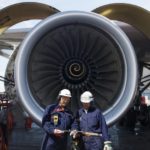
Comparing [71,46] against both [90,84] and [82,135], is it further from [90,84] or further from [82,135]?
[82,135]

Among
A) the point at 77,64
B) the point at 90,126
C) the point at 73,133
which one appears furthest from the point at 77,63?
the point at 73,133

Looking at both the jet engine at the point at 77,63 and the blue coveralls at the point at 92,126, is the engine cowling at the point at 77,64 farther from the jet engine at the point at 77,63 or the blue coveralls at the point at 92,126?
the blue coveralls at the point at 92,126

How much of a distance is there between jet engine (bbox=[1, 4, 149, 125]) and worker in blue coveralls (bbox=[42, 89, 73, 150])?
36.0 inches

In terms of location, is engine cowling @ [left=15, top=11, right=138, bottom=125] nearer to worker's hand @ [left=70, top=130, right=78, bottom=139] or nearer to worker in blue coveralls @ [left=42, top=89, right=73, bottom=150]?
worker in blue coveralls @ [left=42, top=89, right=73, bottom=150]

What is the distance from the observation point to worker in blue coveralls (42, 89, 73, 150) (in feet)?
13.9

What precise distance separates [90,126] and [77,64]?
156 centimetres

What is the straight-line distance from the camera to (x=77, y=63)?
226 inches

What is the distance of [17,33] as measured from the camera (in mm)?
8477

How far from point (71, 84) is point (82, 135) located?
151 cm

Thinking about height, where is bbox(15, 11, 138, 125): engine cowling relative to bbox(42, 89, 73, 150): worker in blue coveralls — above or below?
above

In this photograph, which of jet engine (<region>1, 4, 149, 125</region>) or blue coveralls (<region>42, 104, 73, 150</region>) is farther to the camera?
jet engine (<region>1, 4, 149, 125</region>)

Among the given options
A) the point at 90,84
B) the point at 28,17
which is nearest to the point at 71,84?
the point at 90,84

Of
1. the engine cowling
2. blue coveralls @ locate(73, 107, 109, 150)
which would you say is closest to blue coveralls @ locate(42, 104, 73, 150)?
blue coveralls @ locate(73, 107, 109, 150)

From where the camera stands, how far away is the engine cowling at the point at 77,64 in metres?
5.27
